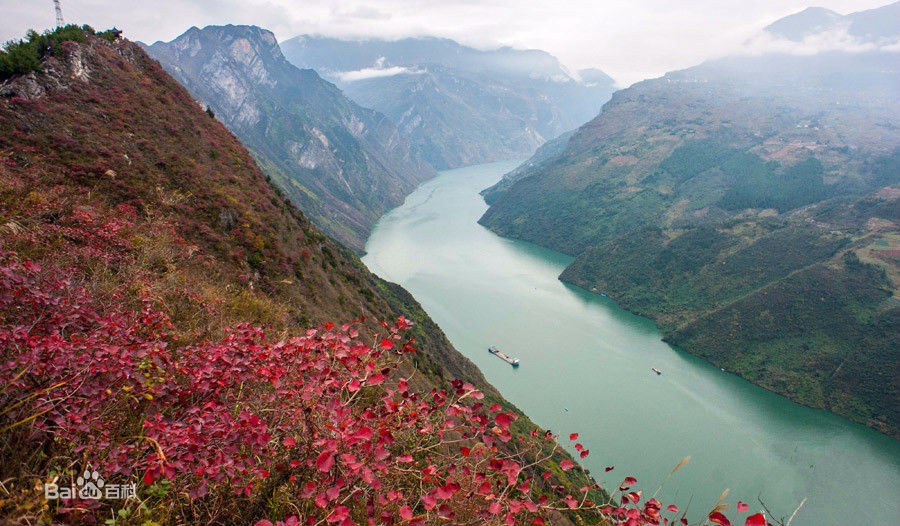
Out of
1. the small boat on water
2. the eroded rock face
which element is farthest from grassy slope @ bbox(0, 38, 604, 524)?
the small boat on water

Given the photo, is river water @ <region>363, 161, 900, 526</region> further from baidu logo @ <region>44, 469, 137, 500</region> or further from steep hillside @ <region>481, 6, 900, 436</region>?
baidu logo @ <region>44, 469, 137, 500</region>

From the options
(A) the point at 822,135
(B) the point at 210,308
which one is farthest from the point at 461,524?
(A) the point at 822,135

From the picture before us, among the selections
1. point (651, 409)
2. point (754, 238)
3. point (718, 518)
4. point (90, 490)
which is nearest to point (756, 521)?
point (718, 518)

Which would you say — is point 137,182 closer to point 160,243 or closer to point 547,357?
point 160,243

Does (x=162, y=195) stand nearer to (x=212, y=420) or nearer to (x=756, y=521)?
(x=212, y=420)

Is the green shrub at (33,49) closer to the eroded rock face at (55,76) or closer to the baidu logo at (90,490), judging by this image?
the eroded rock face at (55,76)

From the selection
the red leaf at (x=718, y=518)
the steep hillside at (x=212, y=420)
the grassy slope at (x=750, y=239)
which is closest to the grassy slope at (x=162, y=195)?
the steep hillside at (x=212, y=420)
